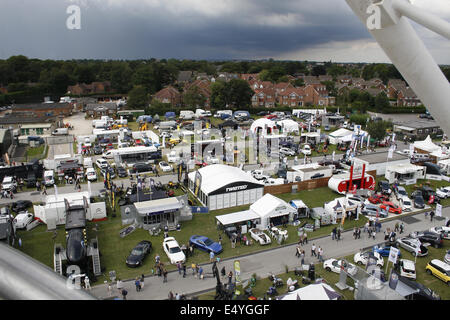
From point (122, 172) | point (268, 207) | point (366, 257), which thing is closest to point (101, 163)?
point (122, 172)

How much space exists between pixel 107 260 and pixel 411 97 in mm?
64443

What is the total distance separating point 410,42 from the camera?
366cm

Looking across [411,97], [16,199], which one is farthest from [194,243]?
[411,97]

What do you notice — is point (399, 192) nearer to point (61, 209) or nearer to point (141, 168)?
point (141, 168)

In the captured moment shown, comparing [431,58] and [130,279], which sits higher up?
[431,58]

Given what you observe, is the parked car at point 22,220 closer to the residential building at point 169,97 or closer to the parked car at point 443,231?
the parked car at point 443,231

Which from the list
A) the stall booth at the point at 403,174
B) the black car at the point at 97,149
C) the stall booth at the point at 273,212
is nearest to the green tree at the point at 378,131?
the stall booth at the point at 403,174

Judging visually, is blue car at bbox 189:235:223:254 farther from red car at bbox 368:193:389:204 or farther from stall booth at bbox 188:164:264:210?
red car at bbox 368:193:389:204

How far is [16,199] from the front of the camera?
785 inches

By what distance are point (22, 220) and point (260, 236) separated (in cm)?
Answer: 1138

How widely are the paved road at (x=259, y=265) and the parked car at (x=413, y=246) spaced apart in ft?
3.16

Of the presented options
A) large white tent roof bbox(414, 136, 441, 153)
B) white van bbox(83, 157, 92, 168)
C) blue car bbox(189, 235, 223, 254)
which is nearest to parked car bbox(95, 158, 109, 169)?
white van bbox(83, 157, 92, 168)

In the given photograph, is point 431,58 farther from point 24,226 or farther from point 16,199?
point 16,199

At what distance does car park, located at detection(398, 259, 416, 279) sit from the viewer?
12452mm
